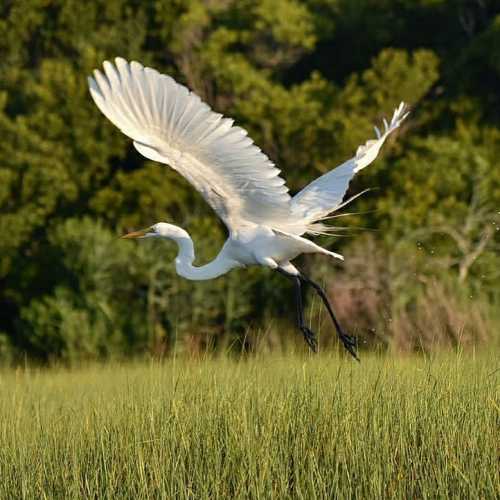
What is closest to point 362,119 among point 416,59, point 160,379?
point 416,59

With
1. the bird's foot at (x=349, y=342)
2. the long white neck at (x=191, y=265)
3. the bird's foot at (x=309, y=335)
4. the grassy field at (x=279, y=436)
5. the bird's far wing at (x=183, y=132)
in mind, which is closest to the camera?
the grassy field at (x=279, y=436)

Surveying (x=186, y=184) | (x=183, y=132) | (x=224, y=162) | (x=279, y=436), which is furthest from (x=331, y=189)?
(x=186, y=184)

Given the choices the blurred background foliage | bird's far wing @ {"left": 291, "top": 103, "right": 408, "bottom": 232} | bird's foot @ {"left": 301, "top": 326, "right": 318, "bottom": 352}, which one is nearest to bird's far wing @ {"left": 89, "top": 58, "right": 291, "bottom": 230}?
bird's far wing @ {"left": 291, "top": 103, "right": 408, "bottom": 232}

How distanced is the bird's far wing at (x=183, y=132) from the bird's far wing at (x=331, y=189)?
0.52m

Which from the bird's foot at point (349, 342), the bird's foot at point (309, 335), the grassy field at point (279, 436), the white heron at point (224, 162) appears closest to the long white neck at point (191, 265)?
the white heron at point (224, 162)

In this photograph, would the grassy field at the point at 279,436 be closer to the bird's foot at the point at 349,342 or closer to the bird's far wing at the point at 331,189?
the bird's foot at the point at 349,342

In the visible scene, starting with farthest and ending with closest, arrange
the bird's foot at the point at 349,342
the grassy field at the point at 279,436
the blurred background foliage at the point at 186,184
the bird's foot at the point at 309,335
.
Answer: the blurred background foliage at the point at 186,184 → the bird's foot at the point at 309,335 → the bird's foot at the point at 349,342 → the grassy field at the point at 279,436

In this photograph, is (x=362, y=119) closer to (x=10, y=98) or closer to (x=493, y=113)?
(x=493, y=113)

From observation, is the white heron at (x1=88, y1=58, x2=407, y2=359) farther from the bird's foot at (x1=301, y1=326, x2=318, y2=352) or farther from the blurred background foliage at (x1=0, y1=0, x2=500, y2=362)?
the blurred background foliage at (x1=0, y1=0, x2=500, y2=362)

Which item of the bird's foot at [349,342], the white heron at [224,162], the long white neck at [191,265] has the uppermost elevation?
the white heron at [224,162]

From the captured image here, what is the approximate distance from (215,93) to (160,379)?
31.3 ft

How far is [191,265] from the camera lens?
22.1 ft

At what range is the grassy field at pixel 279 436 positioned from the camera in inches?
174

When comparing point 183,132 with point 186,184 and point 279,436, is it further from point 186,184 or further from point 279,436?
point 186,184
